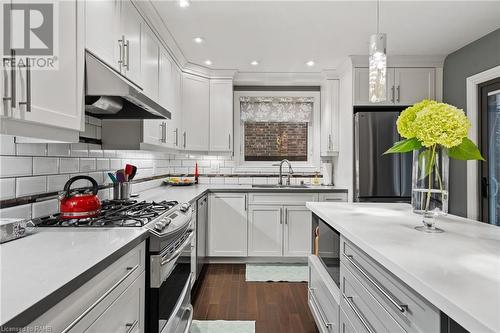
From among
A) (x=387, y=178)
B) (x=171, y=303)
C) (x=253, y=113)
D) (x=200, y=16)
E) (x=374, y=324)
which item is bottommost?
(x=171, y=303)

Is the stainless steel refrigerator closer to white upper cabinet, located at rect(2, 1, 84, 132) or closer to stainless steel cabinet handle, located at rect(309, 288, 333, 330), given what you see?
stainless steel cabinet handle, located at rect(309, 288, 333, 330)

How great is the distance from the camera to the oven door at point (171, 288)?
1.48 metres

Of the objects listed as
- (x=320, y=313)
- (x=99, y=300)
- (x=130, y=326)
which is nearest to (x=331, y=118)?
(x=320, y=313)

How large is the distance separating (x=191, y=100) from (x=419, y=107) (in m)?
3.04

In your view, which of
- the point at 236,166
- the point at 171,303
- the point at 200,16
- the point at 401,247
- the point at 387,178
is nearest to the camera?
the point at 401,247

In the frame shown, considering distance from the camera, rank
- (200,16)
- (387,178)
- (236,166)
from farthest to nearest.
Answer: (236,166), (387,178), (200,16)

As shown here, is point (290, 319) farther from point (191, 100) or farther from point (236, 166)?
point (191, 100)

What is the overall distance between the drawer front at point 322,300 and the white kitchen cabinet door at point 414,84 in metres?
2.51

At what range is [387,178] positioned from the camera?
11.2ft

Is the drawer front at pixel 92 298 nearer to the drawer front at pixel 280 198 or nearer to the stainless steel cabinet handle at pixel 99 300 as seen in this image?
the stainless steel cabinet handle at pixel 99 300

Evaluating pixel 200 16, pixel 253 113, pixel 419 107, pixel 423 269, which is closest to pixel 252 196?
pixel 253 113

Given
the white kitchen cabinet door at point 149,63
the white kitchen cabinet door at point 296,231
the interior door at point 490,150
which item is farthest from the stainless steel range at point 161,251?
the interior door at point 490,150

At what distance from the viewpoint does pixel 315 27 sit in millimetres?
2764

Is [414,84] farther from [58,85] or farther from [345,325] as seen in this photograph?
[58,85]
